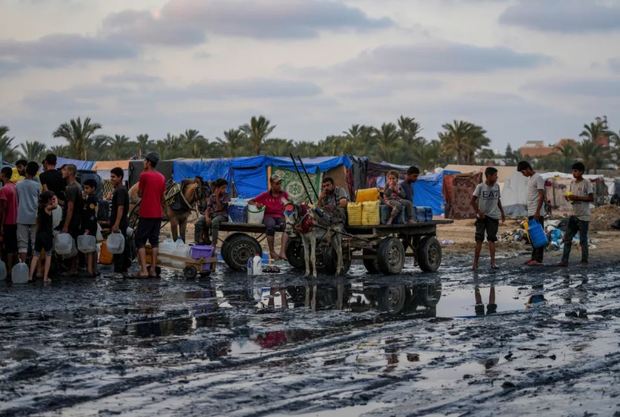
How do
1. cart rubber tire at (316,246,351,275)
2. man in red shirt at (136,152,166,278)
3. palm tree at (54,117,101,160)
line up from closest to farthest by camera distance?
man in red shirt at (136,152,166,278) < cart rubber tire at (316,246,351,275) < palm tree at (54,117,101,160)

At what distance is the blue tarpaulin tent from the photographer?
120ft

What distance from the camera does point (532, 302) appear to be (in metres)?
13.7

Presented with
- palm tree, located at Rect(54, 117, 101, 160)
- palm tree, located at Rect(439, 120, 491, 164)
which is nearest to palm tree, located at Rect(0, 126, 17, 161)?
palm tree, located at Rect(54, 117, 101, 160)

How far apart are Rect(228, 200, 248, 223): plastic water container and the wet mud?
2.94 m

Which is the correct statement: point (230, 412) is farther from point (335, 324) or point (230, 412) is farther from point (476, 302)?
point (476, 302)

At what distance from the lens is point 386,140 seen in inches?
3233

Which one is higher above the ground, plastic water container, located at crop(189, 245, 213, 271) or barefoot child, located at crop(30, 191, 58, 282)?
barefoot child, located at crop(30, 191, 58, 282)

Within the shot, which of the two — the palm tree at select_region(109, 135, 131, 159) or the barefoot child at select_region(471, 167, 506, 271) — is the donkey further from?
the palm tree at select_region(109, 135, 131, 159)

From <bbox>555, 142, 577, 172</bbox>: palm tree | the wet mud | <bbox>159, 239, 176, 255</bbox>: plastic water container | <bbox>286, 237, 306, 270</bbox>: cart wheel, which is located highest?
<bbox>555, 142, 577, 172</bbox>: palm tree

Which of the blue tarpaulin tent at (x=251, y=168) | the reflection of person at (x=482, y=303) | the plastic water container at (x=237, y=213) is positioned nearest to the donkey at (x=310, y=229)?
the plastic water container at (x=237, y=213)

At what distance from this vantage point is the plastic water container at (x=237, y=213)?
18656 mm

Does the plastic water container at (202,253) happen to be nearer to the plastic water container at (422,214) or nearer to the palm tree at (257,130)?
the plastic water container at (422,214)

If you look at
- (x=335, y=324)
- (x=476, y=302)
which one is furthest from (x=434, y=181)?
(x=335, y=324)

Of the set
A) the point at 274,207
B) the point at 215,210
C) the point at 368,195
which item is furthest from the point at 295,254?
the point at 368,195
